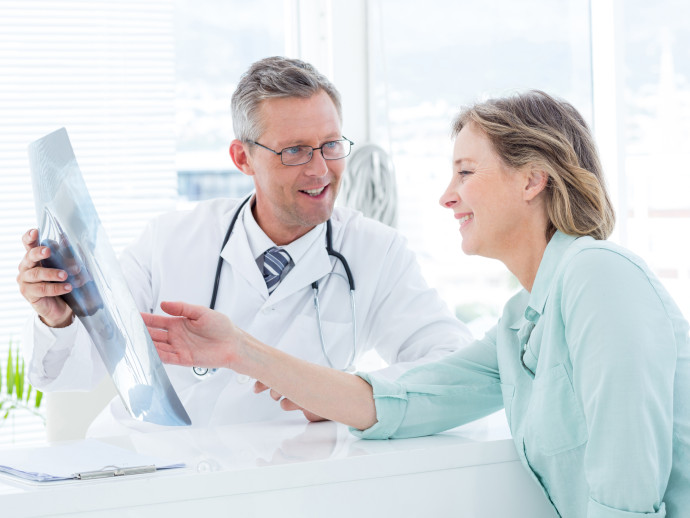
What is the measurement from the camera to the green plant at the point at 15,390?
2646 millimetres

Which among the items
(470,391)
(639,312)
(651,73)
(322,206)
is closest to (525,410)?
(470,391)

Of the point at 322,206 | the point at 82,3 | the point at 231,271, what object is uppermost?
the point at 82,3

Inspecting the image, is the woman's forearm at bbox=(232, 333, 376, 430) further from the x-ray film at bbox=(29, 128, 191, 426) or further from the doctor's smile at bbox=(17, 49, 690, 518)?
the x-ray film at bbox=(29, 128, 191, 426)

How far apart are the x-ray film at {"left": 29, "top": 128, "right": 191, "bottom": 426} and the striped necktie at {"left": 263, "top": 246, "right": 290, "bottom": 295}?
0.67 m

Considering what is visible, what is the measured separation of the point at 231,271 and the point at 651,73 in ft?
7.43

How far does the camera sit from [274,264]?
184 cm

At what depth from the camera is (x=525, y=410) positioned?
117 centimetres

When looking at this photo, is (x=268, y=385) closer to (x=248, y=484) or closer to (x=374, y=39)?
(x=248, y=484)

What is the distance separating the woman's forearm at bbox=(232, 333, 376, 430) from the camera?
4.08 ft

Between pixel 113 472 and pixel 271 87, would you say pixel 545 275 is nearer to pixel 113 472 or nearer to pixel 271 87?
pixel 113 472

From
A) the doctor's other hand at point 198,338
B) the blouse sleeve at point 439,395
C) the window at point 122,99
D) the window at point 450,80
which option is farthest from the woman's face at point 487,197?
the window at point 122,99

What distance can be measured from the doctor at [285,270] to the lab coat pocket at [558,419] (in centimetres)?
60

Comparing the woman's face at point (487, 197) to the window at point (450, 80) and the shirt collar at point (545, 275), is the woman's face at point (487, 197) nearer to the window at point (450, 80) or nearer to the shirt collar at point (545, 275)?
the shirt collar at point (545, 275)

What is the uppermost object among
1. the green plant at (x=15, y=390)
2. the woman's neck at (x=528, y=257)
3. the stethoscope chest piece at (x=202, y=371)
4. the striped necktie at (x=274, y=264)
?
the woman's neck at (x=528, y=257)
